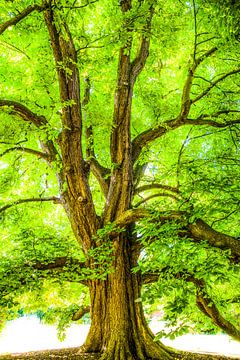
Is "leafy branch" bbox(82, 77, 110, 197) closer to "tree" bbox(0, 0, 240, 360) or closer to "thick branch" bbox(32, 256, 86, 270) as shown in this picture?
"tree" bbox(0, 0, 240, 360)

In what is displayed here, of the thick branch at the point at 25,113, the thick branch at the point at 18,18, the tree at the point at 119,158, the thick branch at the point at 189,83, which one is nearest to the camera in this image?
the thick branch at the point at 18,18

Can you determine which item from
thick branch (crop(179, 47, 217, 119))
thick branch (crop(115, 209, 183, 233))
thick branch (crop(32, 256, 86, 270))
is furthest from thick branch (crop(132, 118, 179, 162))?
thick branch (crop(32, 256, 86, 270))

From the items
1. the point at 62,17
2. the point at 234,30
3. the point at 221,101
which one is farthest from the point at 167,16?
the point at 234,30

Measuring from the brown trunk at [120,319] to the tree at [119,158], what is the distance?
18 mm

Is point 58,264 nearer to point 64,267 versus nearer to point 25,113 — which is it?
point 64,267

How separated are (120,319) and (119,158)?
295cm

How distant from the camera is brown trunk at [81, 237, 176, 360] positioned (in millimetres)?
5809

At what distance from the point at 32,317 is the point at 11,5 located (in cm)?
4596

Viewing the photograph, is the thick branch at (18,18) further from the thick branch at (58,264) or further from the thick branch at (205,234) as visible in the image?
the thick branch at (58,264)

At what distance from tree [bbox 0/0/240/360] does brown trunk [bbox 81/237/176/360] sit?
0.02 m

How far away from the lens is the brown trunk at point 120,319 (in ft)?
19.1

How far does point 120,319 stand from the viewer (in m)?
5.93

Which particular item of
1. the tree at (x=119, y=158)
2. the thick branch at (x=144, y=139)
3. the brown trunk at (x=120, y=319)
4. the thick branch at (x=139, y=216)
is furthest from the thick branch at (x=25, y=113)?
the brown trunk at (x=120, y=319)

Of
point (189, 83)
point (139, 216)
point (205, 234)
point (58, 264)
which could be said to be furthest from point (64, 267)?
point (189, 83)
